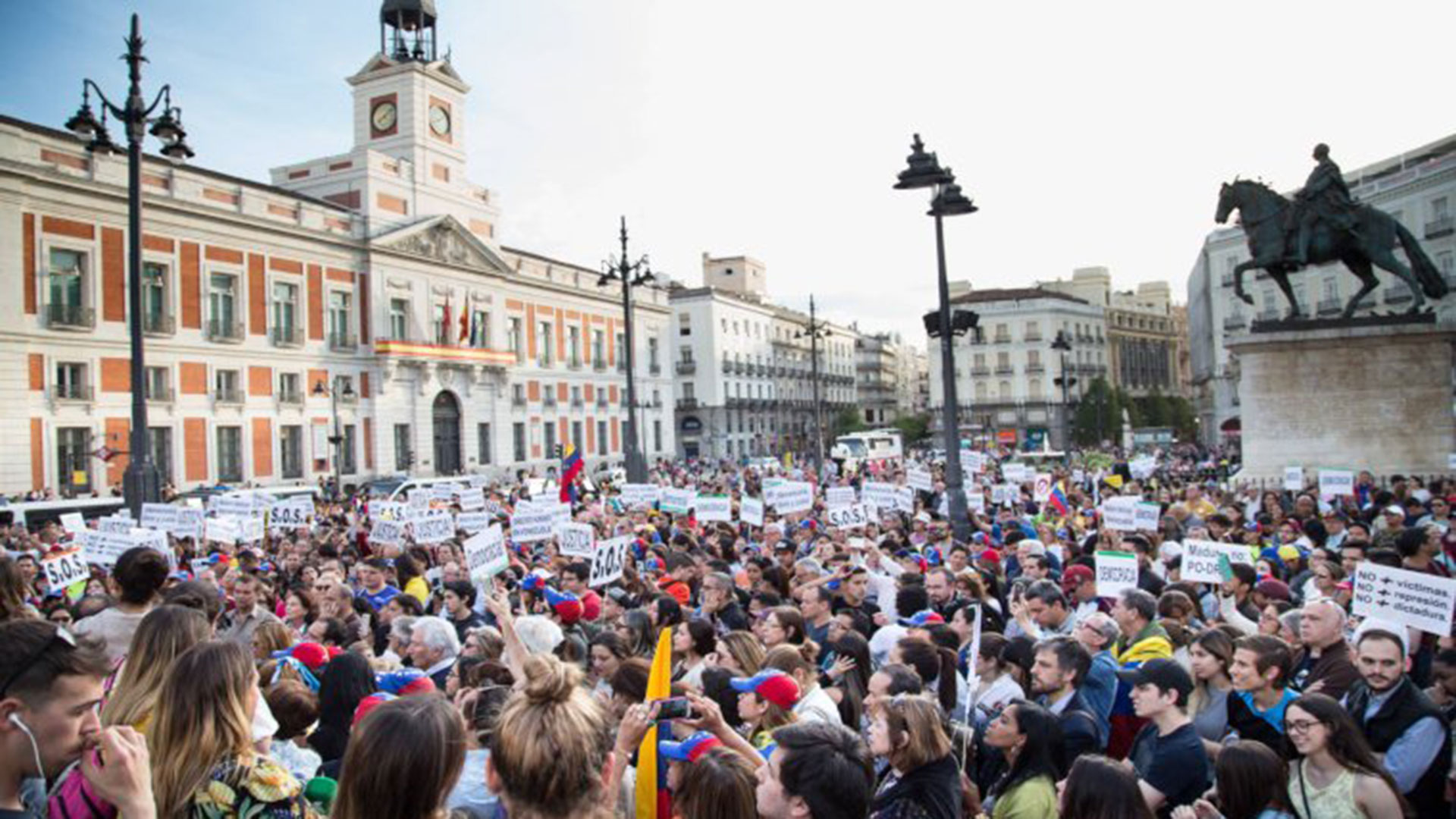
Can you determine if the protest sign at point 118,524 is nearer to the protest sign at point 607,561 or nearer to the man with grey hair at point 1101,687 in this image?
the protest sign at point 607,561

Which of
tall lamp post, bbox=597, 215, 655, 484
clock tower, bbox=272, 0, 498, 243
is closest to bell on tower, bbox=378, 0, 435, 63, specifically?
clock tower, bbox=272, 0, 498, 243

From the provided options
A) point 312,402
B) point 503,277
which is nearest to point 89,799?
point 312,402

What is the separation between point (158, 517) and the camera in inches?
543

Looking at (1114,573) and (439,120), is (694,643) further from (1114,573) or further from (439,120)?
(439,120)

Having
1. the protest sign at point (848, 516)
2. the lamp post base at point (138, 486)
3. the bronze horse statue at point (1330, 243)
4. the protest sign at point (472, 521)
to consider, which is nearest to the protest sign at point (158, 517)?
the lamp post base at point (138, 486)

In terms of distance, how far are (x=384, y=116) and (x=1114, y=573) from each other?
51.8 meters

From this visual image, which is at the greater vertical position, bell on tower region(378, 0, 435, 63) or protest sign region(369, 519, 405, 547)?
bell on tower region(378, 0, 435, 63)

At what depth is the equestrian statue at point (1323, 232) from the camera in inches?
761

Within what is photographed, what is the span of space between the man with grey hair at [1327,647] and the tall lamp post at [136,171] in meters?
13.7

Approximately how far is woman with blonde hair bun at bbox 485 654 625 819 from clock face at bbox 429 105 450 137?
54.4m

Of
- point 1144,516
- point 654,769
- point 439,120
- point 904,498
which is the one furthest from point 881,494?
point 439,120

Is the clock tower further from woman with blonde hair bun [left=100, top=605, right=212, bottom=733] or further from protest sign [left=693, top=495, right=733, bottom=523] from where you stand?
woman with blonde hair bun [left=100, top=605, right=212, bottom=733]

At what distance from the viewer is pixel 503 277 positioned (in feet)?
185

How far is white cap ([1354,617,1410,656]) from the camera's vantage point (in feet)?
16.8
